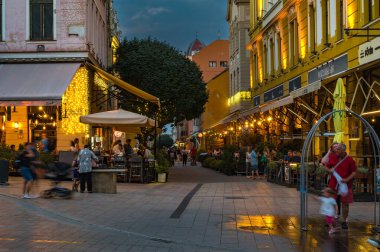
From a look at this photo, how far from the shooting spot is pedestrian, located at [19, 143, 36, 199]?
53.8ft

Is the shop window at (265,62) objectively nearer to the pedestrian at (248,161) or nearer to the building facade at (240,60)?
the building facade at (240,60)

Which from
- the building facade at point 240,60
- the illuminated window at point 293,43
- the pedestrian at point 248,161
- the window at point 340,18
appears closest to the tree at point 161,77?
the building facade at point 240,60

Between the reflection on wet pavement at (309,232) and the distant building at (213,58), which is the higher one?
the distant building at (213,58)

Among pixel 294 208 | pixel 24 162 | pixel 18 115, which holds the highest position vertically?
pixel 18 115

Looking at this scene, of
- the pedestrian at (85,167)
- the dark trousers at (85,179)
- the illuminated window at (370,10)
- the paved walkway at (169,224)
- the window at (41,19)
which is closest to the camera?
the paved walkway at (169,224)

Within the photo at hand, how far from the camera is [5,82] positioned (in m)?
25.9

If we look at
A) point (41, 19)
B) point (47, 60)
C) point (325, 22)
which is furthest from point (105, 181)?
point (325, 22)

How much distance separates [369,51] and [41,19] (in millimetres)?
15831

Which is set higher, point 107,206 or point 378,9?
point 378,9

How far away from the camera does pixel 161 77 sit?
1467 inches

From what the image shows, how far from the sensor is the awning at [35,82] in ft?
79.2

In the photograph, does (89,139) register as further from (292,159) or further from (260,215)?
(260,215)

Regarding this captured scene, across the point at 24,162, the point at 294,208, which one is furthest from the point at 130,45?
the point at 294,208

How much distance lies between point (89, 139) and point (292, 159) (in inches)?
410
